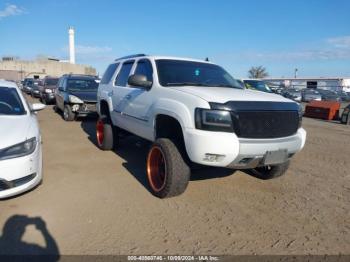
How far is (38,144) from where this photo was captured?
179 inches

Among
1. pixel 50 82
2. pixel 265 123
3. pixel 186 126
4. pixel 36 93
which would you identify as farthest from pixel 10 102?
pixel 36 93

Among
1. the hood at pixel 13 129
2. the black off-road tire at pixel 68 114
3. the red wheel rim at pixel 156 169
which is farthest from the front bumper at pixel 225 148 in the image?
the black off-road tire at pixel 68 114

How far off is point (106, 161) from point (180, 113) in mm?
2789

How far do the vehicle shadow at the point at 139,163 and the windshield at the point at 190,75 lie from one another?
1377 mm

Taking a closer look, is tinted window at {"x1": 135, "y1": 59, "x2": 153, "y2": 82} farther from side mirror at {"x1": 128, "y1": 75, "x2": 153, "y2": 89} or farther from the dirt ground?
the dirt ground

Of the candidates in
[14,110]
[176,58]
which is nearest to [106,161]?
[14,110]

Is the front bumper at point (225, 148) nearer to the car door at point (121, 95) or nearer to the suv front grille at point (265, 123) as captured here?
the suv front grille at point (265, 123)

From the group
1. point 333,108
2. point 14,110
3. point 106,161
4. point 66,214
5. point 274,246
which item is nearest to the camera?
point 274,246

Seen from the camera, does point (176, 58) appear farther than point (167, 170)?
Yes

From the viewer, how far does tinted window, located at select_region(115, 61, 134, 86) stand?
6.46 metres

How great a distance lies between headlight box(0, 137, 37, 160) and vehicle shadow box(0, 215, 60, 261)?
734mm

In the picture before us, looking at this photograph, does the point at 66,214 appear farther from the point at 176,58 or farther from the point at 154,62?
the point at 176,58

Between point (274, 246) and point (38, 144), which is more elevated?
point (38, 144)

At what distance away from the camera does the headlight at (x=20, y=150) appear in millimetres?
3916
